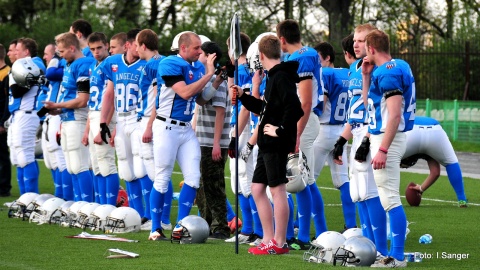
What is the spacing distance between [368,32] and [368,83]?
0.52 meters

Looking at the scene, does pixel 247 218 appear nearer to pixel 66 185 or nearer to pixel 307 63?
pixel 307 63

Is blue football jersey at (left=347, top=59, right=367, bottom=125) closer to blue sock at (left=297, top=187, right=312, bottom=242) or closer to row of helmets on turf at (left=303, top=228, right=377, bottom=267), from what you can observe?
blue sock at (left=297, top=187, right=312, bottom=242)

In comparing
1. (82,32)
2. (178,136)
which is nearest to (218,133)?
(178,136)

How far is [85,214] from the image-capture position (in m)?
12.4

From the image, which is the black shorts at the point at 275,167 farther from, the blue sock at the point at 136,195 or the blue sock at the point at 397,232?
the blue sock at the point at 136,195

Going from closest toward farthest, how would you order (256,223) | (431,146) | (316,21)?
(256,223) → (431,146) → (316,21)

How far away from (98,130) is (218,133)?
2.28 metres

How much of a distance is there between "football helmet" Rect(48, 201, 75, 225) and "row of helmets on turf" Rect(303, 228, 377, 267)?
4.24 meters

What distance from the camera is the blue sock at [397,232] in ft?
30.0

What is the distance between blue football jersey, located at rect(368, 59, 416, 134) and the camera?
9023 millimetres

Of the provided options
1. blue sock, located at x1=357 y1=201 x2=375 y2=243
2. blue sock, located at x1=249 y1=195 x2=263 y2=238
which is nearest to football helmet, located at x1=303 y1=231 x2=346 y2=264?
blue sock, located at x1=357 y1=201 x2=375 y2=243

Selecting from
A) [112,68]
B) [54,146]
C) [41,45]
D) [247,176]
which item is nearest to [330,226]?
[247,176]

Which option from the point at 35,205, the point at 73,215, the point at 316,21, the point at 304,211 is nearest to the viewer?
the point at 304,211

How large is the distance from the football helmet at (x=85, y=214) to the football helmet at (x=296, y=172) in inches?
123
